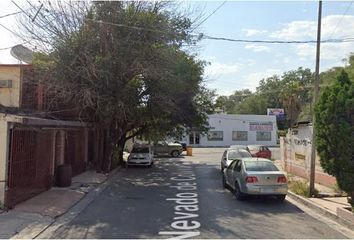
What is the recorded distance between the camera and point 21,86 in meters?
21.1

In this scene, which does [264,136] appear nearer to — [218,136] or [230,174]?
[218,136]

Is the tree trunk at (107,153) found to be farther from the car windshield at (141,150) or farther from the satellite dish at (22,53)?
the satellite dish at (22,53)

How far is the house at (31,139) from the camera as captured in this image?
13750 mm

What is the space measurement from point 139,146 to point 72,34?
12643 millimetres

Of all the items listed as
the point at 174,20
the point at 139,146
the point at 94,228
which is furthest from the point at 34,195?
the point at 139,146

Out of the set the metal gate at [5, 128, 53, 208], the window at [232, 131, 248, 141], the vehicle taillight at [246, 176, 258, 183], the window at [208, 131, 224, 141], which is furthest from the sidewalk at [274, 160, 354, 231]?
the window at [232, 131, 248, 141]

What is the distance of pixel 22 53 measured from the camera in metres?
23.0

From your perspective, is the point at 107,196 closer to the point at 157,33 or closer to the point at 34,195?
the point at 34,195

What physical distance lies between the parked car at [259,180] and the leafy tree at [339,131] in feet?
8.93

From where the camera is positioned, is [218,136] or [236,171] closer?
[236,171]

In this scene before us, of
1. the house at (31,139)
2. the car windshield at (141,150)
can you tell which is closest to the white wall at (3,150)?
the house at (31,139)

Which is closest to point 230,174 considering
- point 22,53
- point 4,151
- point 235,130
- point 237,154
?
point 237,154

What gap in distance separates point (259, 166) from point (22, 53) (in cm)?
1326

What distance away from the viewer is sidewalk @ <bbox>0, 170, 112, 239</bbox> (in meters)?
11.0
